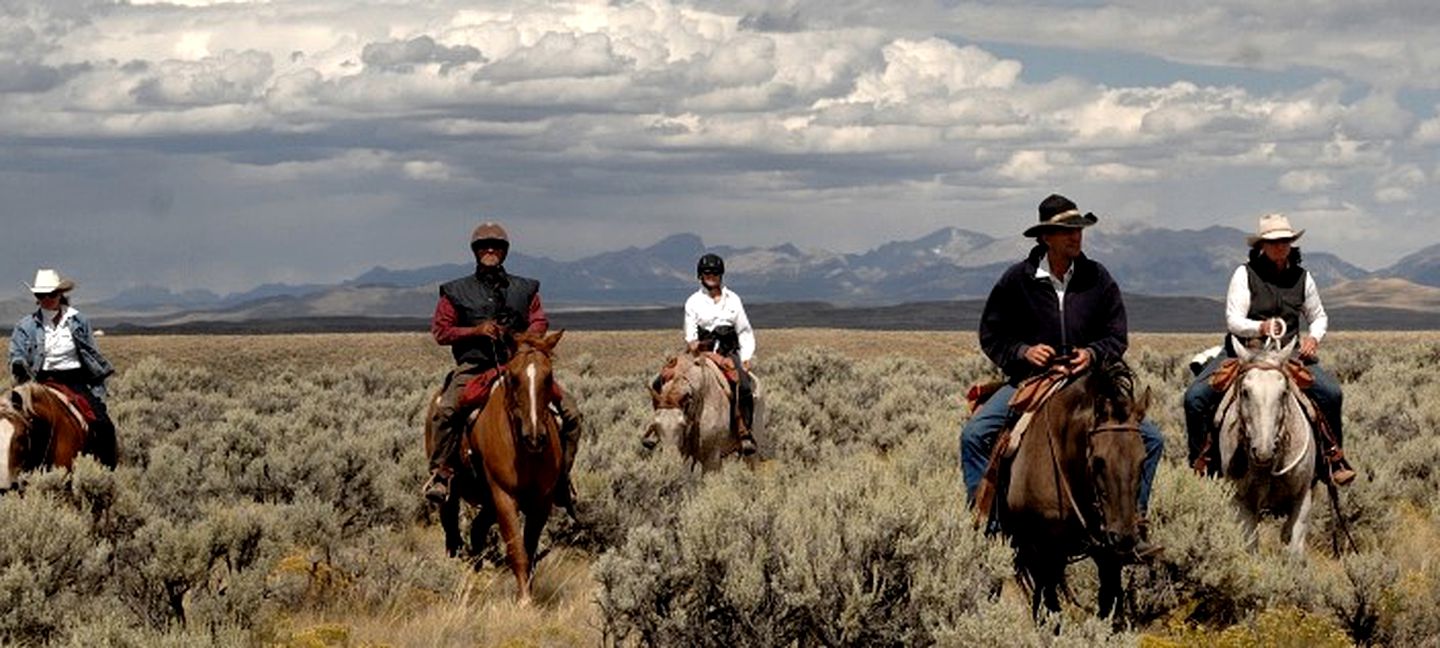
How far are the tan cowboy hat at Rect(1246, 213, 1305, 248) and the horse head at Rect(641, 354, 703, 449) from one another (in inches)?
234

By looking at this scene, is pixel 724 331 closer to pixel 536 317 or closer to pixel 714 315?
pixel 714 315

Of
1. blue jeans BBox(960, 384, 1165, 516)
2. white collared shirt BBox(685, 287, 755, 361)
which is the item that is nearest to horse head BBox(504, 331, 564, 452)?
blue jeans BBox(960, 384, 1165, 516)

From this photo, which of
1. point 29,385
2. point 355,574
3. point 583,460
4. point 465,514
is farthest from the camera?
point 583,460

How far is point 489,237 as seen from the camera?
12.2 meters

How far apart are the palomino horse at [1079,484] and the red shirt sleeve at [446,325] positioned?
15.5 ft

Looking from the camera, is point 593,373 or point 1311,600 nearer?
point 1311,600

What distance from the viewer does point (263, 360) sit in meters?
53.9

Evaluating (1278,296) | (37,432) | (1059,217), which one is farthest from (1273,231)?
(37,432)

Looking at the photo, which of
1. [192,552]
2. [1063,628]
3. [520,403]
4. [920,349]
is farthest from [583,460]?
[920,349]

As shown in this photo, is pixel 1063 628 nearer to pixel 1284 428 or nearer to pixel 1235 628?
pixel 1235 628

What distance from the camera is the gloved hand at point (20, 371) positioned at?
1372 centimetres

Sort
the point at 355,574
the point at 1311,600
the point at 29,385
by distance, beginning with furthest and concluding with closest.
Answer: the point at 29,385
the point at 355,574
the point at 1311,600

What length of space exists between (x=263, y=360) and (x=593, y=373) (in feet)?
59.0

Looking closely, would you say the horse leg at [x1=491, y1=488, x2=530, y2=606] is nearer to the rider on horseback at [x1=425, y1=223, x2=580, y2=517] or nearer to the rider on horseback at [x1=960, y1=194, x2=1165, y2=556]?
the rider on horseback at [x1=425, y1=223, x2=580, y2=517]
